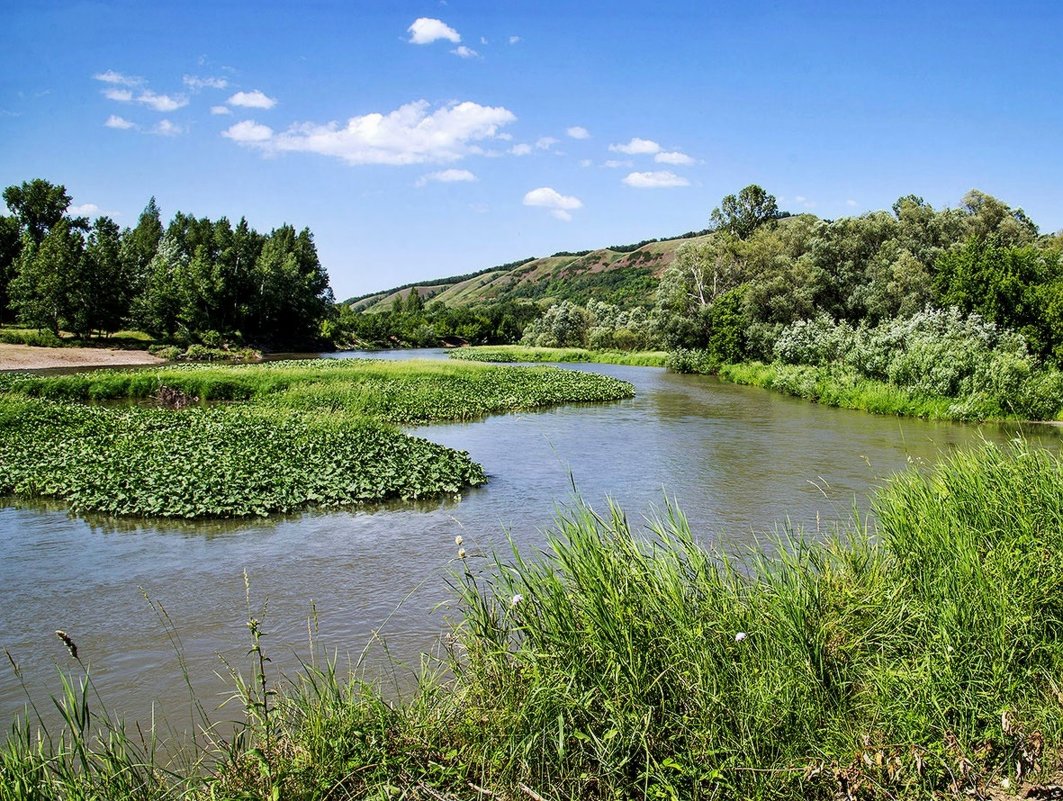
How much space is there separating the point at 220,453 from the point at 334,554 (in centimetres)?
607

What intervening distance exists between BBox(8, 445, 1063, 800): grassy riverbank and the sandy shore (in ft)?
169

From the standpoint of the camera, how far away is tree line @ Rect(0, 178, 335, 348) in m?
61.8

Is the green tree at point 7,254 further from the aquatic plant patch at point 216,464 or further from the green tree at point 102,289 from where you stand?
the aquatic plant patch at point 216,464

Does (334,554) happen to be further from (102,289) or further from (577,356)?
(102,289)

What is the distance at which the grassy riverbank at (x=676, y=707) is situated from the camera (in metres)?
4.39

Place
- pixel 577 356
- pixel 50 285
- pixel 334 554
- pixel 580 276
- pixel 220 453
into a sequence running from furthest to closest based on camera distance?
pixel 580 276 < pixel 577 356 < pixel 50 285 < pixel 220 453 < pixel 334 554

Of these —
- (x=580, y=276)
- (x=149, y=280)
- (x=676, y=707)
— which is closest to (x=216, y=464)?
(x=676, y=707)

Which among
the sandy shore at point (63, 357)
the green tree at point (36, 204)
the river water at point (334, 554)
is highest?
the green tree at point (36, 204)

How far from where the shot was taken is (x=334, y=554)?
11.6m

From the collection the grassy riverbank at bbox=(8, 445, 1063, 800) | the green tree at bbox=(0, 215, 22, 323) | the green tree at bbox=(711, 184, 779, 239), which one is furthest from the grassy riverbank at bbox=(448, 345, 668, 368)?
the grassy riverbank at bbox=(8, 445, 1063, 800)

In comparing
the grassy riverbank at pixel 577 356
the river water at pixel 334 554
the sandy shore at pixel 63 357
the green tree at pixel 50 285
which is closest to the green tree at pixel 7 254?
the green tree at pixel 50 285

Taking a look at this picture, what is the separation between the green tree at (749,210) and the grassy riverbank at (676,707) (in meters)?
75.6

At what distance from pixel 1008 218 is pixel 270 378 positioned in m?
50.2

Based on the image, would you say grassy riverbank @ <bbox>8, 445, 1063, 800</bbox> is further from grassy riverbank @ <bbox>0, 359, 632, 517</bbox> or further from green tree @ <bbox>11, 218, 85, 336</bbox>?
green tree @ <bbox>11, 218, 85, 336</bbox>
